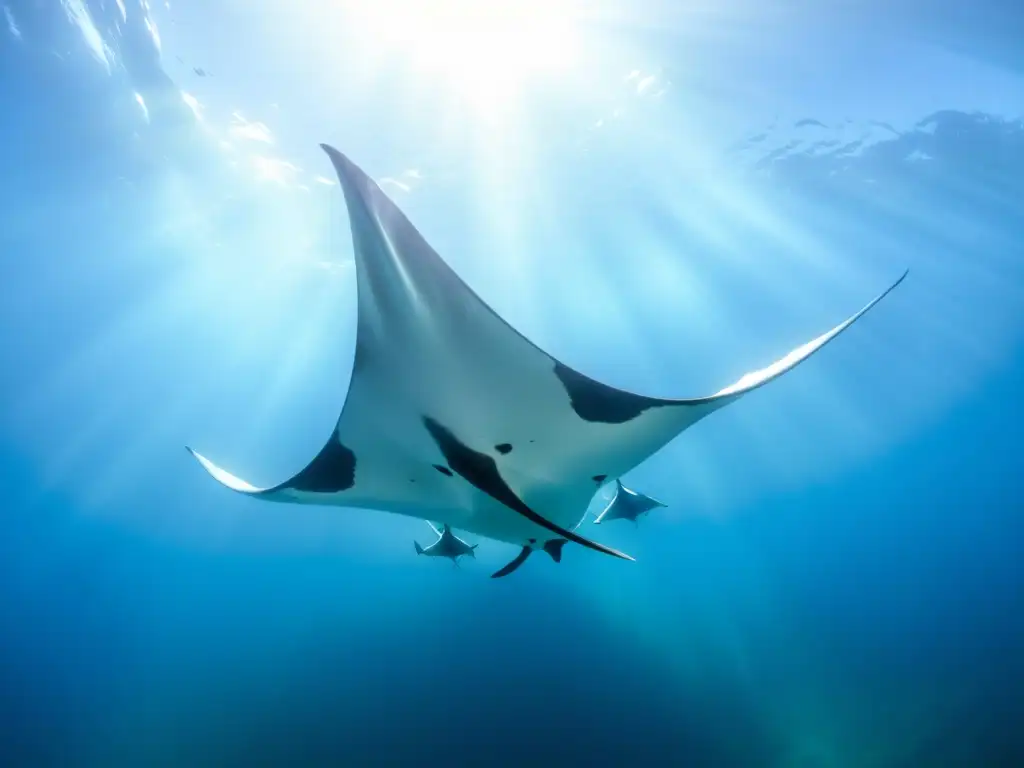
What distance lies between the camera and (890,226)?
61.1 feet

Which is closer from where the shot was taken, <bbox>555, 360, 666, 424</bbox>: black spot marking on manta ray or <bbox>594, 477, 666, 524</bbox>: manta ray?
<bbox>555, 360, 666, 424</bbox>: black spot marking on manta ray

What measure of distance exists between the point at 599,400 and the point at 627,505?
861 centimetres

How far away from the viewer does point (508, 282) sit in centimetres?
1877

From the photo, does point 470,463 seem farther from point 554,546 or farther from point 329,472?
point 554,546

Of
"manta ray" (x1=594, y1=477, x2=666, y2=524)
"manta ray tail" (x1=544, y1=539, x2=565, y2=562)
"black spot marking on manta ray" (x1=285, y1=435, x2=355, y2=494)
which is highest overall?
"manta ray" (x1=594, y1=477, x2=666, y2=524)

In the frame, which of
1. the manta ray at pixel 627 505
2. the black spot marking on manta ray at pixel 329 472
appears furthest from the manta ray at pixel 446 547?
the black spot marking on manta ray at pixel 329 472

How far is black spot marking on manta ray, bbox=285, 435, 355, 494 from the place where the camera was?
2832mm

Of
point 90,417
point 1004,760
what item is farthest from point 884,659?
point 90,417

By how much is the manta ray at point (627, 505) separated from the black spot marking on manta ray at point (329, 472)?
7.71m

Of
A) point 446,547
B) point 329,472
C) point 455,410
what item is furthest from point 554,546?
point 446,547

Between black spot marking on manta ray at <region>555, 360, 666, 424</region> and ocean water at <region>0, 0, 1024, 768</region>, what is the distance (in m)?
10.7

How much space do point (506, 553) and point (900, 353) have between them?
86.0ft

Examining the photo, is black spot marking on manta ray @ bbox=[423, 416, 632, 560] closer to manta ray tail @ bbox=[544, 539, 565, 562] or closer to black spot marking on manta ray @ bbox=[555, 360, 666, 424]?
black spot marking on manta ray @ bbox=[555, 360, 666, 424]

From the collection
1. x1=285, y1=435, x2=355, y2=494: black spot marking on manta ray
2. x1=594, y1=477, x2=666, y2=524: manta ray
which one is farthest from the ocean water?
x1=285, y1=435, x2=355, y2=494: black spot marking on manta ray
